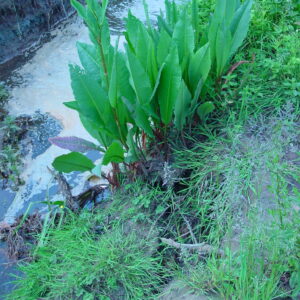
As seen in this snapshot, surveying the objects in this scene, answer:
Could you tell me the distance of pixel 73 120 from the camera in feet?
10.8

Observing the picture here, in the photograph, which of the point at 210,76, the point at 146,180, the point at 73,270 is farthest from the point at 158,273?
the point at 210,76

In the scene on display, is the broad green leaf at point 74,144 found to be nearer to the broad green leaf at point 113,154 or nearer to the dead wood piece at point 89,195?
the broad green leaf at point 113,154

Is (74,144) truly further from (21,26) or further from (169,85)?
(21,26)

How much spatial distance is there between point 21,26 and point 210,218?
11.9 feet

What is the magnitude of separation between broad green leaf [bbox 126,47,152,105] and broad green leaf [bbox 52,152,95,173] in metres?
0.41

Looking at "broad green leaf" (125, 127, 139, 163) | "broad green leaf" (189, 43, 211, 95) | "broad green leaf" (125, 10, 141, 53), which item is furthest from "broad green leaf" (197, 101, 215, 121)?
"broad green leaf" (125, 10, 141, 53)

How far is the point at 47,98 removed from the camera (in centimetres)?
355

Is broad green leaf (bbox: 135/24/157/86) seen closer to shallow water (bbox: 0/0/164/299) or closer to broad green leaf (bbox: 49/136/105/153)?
broad green leaf (bbox: 49/136/105/153)

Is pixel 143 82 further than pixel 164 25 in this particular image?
No

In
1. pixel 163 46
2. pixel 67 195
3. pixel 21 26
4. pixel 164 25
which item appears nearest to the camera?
pixel 163 46

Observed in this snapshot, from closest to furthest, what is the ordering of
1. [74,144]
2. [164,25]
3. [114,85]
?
[114,85] → [74,144] → [164,25]

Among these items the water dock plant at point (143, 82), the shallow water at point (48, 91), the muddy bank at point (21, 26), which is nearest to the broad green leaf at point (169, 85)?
the water dock plant at point (143, 82)

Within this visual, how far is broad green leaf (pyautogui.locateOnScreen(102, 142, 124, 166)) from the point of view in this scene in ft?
5.81

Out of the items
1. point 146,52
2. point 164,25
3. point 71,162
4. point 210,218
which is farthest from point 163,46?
point 210,218
